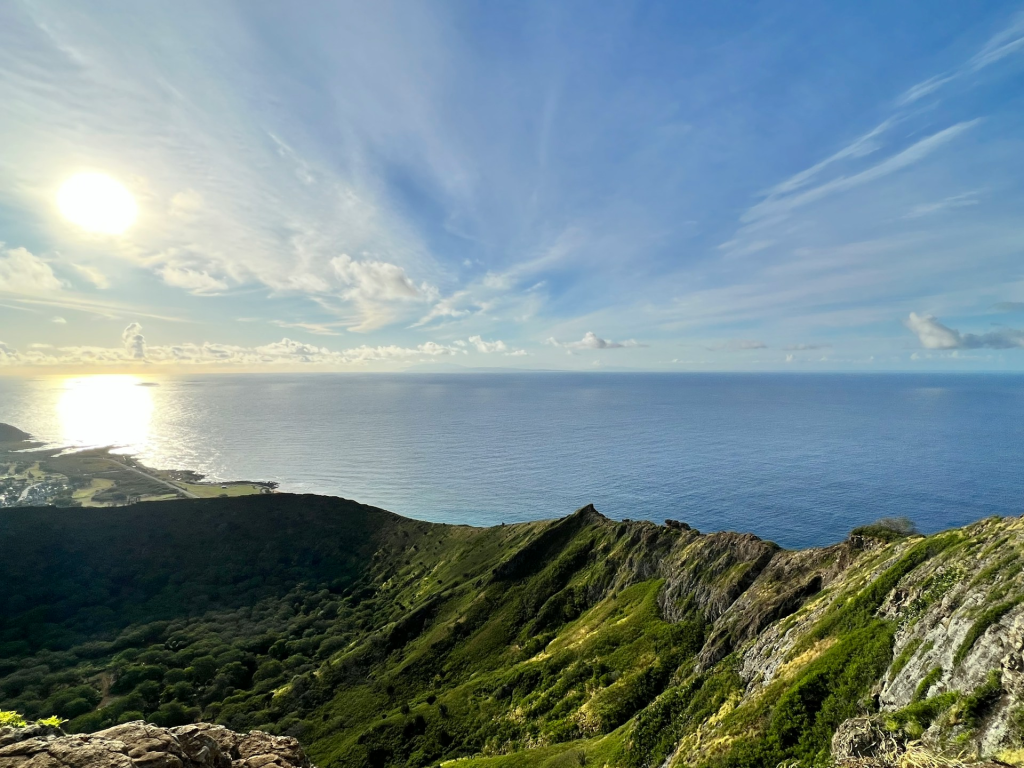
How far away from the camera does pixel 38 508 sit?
424ft

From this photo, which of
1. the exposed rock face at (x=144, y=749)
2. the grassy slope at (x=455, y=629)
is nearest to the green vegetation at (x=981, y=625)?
the grassy slope at (x=455, y=629)

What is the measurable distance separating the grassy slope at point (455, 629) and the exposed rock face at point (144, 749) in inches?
1230

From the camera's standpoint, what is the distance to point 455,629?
8456cm

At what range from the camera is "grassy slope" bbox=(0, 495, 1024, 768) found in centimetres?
3466

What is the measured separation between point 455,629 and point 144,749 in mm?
74836

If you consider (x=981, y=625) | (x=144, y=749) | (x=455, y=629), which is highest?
(x=144, y=749)

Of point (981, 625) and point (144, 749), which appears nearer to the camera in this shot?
point (144, 749)

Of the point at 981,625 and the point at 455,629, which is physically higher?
the point at 981,625

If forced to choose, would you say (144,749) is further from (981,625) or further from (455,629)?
(455,629)

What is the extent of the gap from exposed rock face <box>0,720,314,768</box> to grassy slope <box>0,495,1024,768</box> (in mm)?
31234

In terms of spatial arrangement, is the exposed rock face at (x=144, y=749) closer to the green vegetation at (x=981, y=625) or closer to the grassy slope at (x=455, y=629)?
the grassy slope at (x=455, y=629)

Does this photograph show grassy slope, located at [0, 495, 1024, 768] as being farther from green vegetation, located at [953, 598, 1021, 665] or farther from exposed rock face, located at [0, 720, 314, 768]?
exposed rock face, located at [0, 720, 314, 768]

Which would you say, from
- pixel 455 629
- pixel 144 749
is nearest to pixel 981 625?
pixel 144 749

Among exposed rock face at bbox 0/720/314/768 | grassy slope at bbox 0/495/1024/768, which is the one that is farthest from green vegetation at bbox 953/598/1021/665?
exposed rock face at bbox 0/720/314/768
